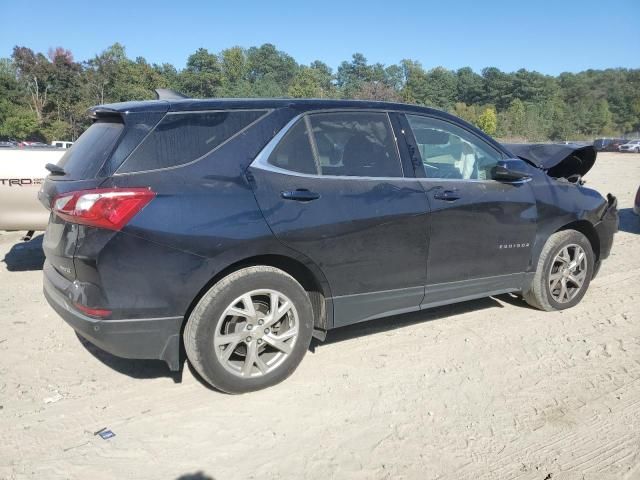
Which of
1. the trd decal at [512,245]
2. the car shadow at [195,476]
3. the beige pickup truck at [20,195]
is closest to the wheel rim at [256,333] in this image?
the car shadow at [195,476]

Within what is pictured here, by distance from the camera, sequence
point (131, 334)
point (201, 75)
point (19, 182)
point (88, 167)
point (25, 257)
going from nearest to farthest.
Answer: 1. point (131, 334)
2. point (88, 167)
3. point (19, 182)
4. point (25, 257)
5. point (201, 75)

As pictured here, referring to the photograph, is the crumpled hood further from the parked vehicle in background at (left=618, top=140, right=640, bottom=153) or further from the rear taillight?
the parked vehicle in background at (left=618, top=140, right=640, bottom=153)

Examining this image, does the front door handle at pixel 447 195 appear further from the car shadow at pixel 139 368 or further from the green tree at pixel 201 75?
the green tree at pixel 201 75

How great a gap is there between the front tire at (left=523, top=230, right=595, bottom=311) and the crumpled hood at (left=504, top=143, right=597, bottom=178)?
30.9 inches

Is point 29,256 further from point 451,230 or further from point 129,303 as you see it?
point 451,230

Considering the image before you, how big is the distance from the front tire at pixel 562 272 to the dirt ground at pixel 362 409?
0.87 feet

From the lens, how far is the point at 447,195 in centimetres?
394

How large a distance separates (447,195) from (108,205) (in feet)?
7.76

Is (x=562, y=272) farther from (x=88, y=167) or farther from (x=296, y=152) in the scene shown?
(x=88, y=167)

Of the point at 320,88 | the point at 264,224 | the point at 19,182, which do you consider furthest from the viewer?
the point at 320,88

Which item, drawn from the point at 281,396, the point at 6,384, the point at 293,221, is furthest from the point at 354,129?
the point at 6,384

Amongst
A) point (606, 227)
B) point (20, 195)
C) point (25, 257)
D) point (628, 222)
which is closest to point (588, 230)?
point (606, 227)

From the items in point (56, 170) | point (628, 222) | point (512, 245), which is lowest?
point (628, 222)

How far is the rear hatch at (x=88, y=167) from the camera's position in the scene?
116 inches
